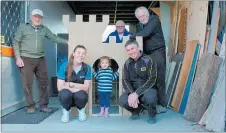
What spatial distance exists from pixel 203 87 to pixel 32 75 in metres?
2.37

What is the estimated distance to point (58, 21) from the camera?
7.43 meters

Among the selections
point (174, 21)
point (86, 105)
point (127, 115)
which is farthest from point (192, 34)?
point (86, 105)

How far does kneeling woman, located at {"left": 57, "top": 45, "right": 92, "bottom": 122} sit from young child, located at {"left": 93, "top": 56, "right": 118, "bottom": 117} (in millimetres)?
208

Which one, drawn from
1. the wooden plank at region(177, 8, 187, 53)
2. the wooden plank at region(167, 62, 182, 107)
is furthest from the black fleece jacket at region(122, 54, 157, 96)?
the wooden plank at region(177, 8, 187, 53)

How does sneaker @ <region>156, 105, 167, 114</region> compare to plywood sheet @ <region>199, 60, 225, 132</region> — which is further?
sneaker @ <region>156, 105, 167, 114</region>

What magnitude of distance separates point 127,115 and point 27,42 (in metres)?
1.76

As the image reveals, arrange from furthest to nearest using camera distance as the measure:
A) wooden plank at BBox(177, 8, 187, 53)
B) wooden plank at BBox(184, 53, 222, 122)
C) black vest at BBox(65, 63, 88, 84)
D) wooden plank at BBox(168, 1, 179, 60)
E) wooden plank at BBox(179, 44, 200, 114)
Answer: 1. wooden plank at BBox(168, 1, 179, 60)
2. wooden plank at BBox(177, 8, 187, 53)
3. wooden plank at BBox(179, 44, 200, 114)
4. black vest at BBox(65, 63, 88, 84)
5. wooden plank at BBox(184, 53, 222, 122)

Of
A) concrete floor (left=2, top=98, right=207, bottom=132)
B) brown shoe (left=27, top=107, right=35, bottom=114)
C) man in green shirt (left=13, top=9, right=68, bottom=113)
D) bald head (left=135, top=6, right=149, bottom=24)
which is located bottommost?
concrete floor (left=2, top=98, right=207, bottom=132)

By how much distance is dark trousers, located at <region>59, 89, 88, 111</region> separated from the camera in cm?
355

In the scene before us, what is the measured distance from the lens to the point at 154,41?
13.1 feet

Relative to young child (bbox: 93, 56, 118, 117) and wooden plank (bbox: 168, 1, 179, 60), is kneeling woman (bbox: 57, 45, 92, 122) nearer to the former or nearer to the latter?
young child (bbox: 93, 56, 118, 117)

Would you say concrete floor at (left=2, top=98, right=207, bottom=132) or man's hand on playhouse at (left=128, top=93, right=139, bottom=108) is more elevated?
man's hand on playhouse at (left=128, top=93, right=139, bottom=108)

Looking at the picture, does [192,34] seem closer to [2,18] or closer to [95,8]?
[2,18]

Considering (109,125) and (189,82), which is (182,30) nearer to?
(189,82)
